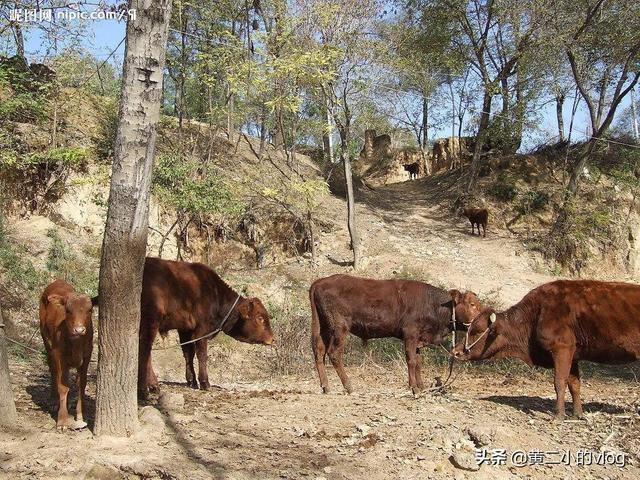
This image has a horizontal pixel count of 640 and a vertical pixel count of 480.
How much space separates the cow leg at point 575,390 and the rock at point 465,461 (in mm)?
2699

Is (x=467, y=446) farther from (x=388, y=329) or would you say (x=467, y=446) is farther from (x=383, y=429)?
(x=388, y=329)

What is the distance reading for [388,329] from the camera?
973cm

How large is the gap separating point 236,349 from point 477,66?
67.0 feet

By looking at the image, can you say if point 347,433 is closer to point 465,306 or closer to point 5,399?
point 5,399

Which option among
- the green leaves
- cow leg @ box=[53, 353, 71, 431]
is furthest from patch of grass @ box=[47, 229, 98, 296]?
cow leg @ box=[53, 353, 71, 431]

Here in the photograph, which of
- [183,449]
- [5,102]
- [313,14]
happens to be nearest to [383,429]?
[183,449]

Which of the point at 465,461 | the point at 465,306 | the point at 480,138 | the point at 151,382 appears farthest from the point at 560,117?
the point at 465,461

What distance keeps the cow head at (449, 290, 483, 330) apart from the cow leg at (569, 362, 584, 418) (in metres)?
1.63

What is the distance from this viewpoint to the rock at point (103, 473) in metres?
5.25

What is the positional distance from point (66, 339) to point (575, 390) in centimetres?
625

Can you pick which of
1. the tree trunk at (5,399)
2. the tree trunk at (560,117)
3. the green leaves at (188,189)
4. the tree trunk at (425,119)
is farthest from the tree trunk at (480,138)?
the tree trunk at (5,399)

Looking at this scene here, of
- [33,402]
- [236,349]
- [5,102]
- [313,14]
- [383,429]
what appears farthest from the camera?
[313,14]

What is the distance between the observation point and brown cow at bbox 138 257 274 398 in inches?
338

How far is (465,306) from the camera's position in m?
9.73
